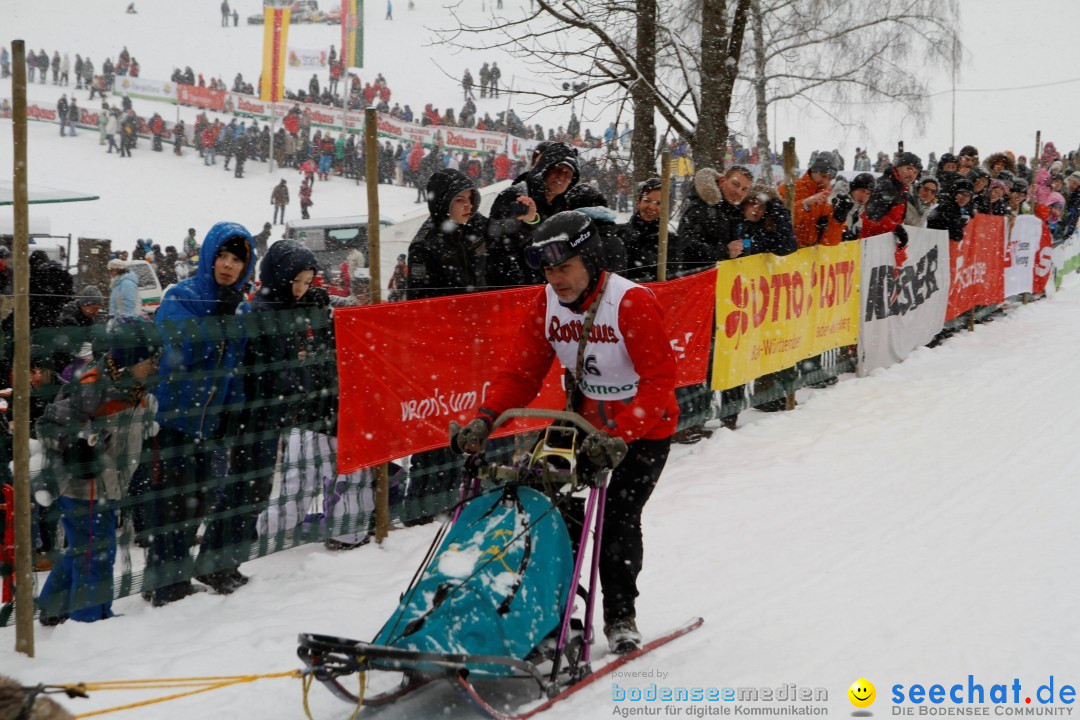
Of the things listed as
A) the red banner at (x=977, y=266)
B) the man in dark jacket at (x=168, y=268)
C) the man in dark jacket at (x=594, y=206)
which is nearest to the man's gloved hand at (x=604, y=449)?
the man in dark jacket at (x=594, y=206)

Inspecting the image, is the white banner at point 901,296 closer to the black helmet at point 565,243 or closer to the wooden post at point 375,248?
the wooden post at point 375,248

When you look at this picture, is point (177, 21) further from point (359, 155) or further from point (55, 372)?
point (55, 372)

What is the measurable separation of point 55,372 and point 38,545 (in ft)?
2.55

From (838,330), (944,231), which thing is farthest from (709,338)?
(944,231)

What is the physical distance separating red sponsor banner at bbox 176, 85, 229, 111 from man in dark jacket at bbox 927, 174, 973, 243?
112 feet

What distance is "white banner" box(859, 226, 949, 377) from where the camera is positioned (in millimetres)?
10766

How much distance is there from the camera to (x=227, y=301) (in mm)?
5301

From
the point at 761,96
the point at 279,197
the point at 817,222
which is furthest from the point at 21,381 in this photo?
the point at 279,197

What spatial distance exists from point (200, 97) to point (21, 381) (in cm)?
4050

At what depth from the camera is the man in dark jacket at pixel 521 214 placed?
697 centimetres

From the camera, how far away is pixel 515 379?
455cm

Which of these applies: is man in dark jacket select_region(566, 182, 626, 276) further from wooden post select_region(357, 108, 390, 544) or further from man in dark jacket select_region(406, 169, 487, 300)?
wooden post select_region(357, 108, 390, 544)

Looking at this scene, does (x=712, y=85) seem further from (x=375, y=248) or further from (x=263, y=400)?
(x=263, y=400)

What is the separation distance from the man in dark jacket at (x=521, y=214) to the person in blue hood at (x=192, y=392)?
2.07 metres
